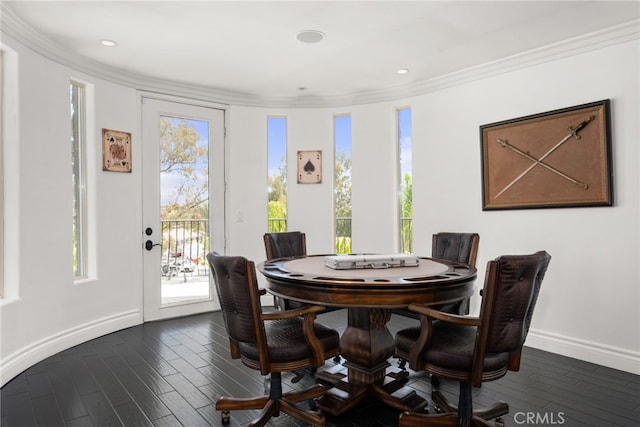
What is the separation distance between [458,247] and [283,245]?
148 centimetres

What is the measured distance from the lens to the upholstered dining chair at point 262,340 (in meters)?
1.97

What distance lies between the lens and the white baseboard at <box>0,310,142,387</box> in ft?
9.39

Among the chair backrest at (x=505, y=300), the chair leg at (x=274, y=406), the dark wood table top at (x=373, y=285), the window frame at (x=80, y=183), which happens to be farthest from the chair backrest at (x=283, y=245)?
the chair backrest at (x=505, y=300)

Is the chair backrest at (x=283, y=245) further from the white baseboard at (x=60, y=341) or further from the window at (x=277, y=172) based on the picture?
the white baseboard at (x=60, y=341)

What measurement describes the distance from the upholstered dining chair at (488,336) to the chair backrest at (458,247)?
1.08m

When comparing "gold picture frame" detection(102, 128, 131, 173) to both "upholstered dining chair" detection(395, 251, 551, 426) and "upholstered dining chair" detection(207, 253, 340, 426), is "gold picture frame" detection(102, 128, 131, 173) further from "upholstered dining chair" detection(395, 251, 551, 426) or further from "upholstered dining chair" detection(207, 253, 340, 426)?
"upholstered dining chair" detection(395, 251, 551, 426)

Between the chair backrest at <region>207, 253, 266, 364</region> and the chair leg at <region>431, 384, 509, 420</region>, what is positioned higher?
the chair backrest at <region>207, 253, 266, 364</region>

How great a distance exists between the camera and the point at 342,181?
200 inches

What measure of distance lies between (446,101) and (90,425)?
4.04 m

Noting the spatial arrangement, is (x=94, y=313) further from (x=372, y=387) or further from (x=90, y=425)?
(x=372, y=387)

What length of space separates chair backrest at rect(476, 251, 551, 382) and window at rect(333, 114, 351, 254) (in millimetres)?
3231

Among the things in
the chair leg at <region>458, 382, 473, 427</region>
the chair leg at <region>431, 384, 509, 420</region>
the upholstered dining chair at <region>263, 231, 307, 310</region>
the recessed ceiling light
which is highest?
the recessed ceiling light

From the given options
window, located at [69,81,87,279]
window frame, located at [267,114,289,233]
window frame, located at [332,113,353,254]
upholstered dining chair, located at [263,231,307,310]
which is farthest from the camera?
window frame, located at [267,114,289,233]

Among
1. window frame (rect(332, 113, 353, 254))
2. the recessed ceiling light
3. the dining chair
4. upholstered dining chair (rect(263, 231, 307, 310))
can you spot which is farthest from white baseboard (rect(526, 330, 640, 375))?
the recessed ceiling light
